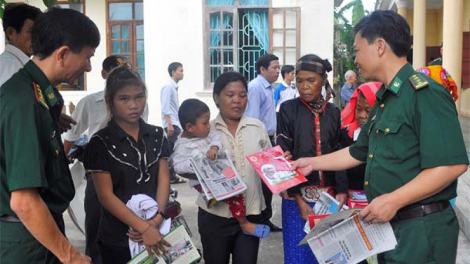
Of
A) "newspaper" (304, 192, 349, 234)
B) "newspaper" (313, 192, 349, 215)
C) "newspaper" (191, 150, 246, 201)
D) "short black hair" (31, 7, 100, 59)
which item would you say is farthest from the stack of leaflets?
"short black hair" (31, 7, 100, 59)

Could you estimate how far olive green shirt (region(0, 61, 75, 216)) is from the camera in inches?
62.0

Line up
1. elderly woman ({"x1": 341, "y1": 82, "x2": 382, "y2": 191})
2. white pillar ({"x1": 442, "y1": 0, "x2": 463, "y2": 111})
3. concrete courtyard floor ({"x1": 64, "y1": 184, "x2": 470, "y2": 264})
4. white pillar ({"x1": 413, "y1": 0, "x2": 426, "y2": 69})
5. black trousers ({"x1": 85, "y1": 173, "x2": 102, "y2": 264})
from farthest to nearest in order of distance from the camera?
1. white pillar ({"x1": 413, "y1": 0, "x2": 426, "y2": 69})
2. white pillar ({"x1": 442, "y1": 0, "x2": 463, "y2": 111})
3. concrete courtyard floor ({"x1": 64, "y1": 184, "x2": 470, "y2": 264})
4. black trousers ({"x1": 85, "y1": 173, "x2": 102, "y2": 264})
5. elderly woman ({"x1": 341, "y1": 82, "x2": 382, "y2": 191})

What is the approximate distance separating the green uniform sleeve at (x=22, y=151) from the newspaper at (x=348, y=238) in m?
1.16

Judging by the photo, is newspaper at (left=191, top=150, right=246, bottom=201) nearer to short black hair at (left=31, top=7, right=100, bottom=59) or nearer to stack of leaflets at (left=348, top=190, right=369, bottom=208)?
stack of leaflets at (left=348, top=190, right=369, bottom=208)

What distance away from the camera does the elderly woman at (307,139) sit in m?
3.01

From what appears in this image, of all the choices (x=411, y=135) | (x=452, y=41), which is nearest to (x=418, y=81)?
(x=411, y=135)

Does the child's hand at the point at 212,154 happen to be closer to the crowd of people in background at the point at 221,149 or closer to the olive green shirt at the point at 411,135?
the crowd of people in background at the point at 221,149

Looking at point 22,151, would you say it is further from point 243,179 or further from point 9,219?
point 243,179

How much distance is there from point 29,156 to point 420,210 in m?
1.51

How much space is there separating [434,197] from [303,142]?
111cm

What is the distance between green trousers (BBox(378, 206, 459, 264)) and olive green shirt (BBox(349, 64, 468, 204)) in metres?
0.08

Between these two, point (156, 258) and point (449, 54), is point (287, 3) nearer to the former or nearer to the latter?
point (449, 54)

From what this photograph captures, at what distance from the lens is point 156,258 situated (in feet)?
7.75

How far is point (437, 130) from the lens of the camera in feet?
6.34
